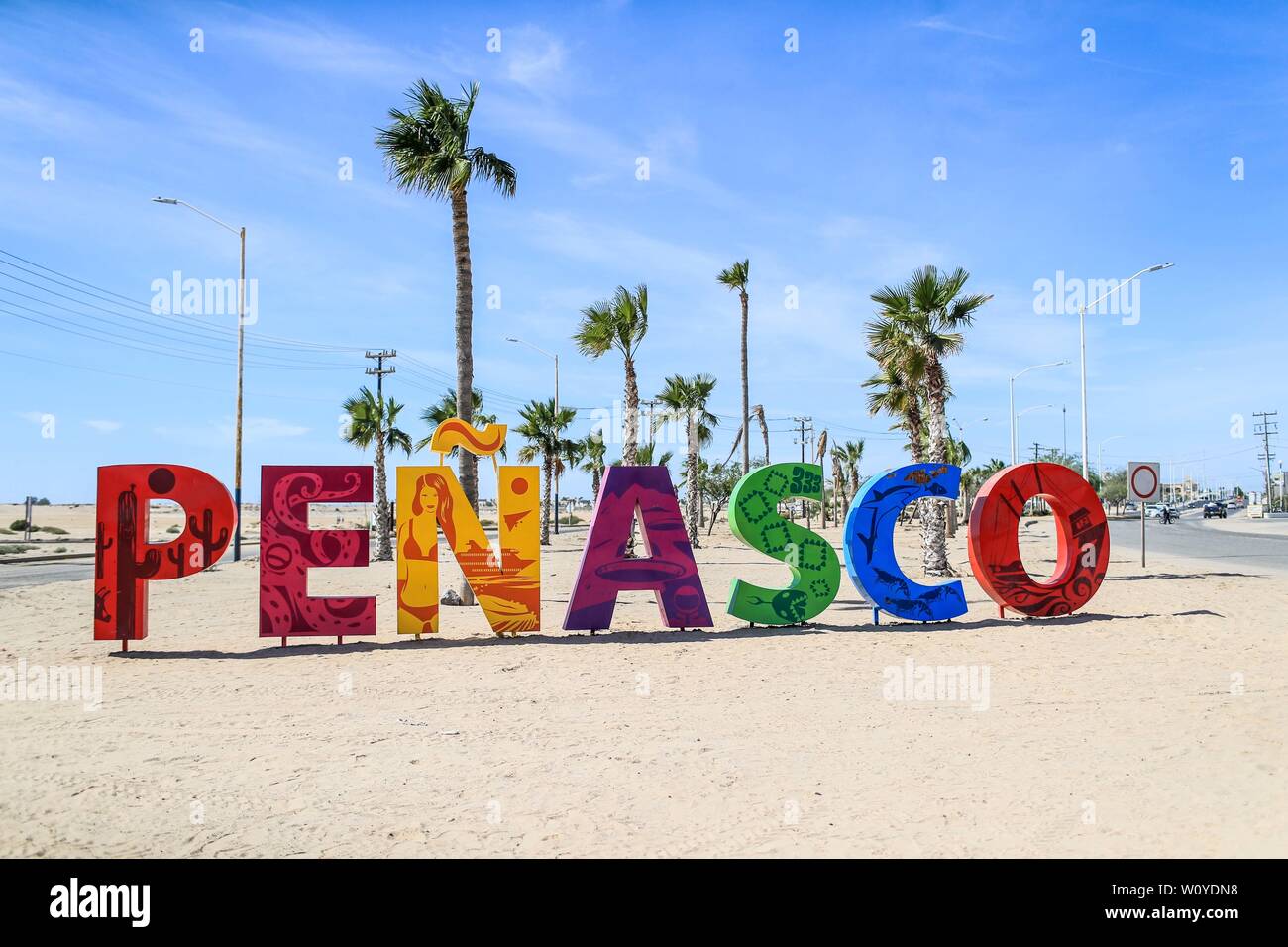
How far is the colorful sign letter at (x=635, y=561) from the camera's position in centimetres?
1395

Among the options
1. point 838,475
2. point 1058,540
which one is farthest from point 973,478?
point 1058,540

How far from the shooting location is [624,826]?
5812 mm

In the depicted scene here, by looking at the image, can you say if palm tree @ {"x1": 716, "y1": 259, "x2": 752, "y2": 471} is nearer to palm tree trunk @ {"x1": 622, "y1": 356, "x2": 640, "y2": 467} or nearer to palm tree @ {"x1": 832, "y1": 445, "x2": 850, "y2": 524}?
palm tree trunk @ {"x1": 622, "y1": 356, "x2": 640, "y2": 467}

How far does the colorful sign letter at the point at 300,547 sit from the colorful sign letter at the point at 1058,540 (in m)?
10.5

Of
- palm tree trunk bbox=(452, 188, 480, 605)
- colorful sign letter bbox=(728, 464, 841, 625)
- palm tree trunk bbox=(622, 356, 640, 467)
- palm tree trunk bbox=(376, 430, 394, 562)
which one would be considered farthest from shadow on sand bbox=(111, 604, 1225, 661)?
palm tree trunk bbox=(376, 430, 394, 562)

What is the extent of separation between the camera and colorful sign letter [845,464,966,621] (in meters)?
14.7

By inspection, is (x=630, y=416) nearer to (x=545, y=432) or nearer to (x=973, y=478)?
(x=545, y=432)

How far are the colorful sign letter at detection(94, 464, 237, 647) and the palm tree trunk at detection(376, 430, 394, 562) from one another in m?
22.1

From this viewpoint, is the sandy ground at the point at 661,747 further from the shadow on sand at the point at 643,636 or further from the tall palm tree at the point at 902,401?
the tall palm tree at the point at 902,401

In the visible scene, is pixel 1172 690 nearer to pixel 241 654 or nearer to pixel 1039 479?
pixel 1039 479

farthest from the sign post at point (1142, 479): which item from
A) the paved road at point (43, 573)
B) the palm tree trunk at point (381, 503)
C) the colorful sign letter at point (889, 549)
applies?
the paved road at point (43, 573)

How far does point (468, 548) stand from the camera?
45.5 feet

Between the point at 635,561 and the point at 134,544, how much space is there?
307 inches
